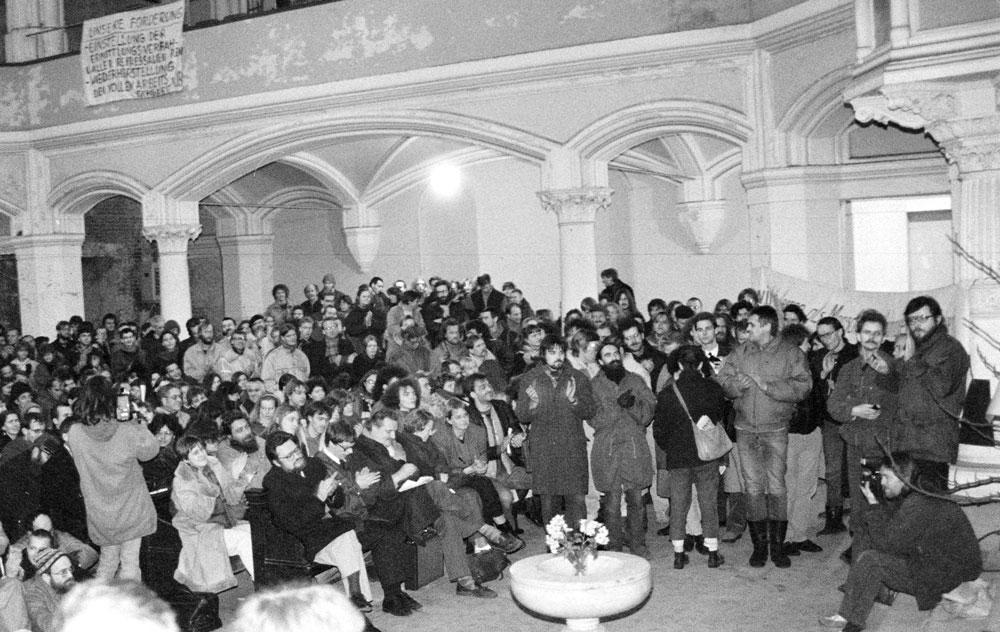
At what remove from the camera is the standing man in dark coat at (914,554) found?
247 inches

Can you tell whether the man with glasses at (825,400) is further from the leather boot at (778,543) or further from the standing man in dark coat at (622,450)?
the standing man in dark coat at (622,450)

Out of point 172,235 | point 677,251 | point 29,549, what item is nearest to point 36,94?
point 172,235

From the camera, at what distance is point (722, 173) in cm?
1788

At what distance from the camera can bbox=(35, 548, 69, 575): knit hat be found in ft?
20.1

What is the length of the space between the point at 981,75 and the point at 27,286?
1291cm

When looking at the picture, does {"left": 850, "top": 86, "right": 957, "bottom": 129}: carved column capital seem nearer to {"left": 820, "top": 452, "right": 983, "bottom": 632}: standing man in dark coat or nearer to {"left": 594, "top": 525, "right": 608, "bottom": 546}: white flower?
{"left": 820, "top": 452, "right": 983, "bottom": 632}: standing man in dark coat

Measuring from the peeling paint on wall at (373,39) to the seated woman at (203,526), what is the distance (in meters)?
7.13

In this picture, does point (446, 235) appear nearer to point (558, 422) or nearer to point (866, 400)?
point (558, 422)

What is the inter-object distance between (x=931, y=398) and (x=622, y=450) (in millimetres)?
1992

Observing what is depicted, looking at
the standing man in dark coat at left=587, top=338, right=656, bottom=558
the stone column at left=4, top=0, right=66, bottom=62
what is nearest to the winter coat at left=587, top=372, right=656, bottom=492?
the standing man in dark coat at left=587, top=338, right=656, bottom=558

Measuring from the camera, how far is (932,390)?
728 cm

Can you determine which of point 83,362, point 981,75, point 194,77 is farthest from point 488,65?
point 981,75

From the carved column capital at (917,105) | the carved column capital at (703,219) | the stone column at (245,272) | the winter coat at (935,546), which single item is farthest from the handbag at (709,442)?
the stone column at (245,272)

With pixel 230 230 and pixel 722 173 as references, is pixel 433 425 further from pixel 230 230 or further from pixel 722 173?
pixel 230 230
